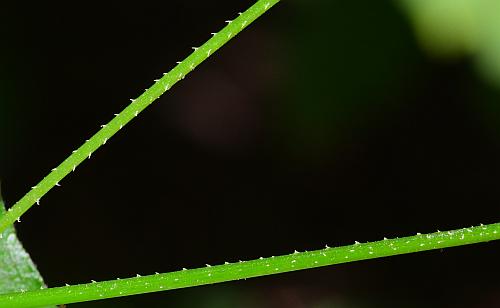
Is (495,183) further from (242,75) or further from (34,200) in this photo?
(34,200)

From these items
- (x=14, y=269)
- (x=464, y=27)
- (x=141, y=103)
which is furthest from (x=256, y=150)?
(x=141, y=103)

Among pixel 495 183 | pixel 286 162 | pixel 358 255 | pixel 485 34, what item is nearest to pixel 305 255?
pixel 358 255

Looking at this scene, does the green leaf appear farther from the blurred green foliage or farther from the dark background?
the blurred green foliage

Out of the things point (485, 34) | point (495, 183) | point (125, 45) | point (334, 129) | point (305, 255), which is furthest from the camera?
point (495, 183)

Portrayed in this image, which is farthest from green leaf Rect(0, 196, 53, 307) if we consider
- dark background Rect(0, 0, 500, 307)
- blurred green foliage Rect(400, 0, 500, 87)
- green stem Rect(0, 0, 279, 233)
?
blurred green foliage Rect(400, 0, 500, 87)

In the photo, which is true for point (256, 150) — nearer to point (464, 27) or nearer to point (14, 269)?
point (464, 27)
